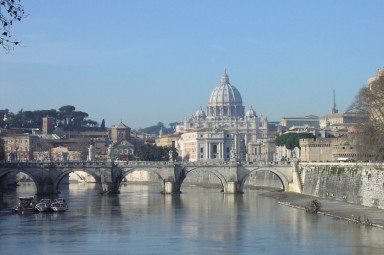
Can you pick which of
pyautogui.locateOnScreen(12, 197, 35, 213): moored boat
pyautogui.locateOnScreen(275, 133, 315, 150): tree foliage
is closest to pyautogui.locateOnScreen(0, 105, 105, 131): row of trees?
pyautogui.locateOnScreen(275, 133, 315, 150): tree foliage

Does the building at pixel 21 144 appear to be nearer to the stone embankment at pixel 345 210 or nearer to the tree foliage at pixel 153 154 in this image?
the tree foliage at pixel 153 154

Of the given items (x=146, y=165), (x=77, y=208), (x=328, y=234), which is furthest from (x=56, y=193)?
(x=328, y=234)

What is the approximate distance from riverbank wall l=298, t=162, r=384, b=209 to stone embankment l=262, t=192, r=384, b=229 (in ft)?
2.09

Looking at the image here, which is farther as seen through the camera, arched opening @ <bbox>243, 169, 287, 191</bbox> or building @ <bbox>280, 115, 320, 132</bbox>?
building @ <bbox>280, 115, 320, 132</bbox>

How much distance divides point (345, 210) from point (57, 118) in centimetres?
14116

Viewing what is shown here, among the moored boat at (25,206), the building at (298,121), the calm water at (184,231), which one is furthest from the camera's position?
the building at (298,121)

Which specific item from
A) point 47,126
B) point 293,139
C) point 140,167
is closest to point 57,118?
point 47,126

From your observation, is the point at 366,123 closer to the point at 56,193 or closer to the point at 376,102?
the point at 376,102

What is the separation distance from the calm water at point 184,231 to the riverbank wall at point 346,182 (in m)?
3.99

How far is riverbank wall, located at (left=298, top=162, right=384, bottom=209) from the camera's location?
189ft

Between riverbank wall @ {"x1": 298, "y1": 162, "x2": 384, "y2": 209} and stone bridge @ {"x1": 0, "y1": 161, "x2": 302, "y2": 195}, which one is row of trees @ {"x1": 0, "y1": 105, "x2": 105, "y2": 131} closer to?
stone bridge @ {"x1": 0, "y1": 161, "x2": 302, "y2": 195}

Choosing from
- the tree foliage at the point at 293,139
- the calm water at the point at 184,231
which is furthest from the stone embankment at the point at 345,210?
the tree foliage at the point at 293,139

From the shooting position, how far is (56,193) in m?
82.2

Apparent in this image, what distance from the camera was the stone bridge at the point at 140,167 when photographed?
82438 millimetres
